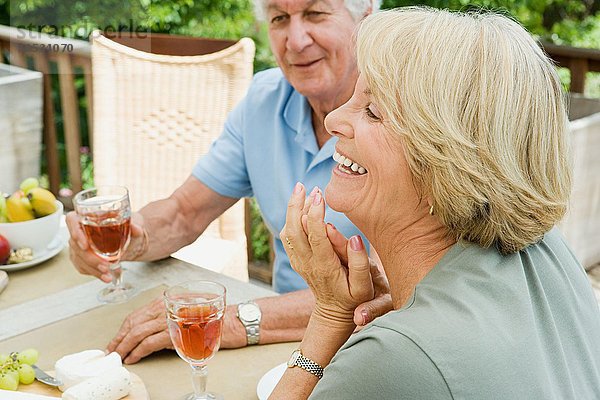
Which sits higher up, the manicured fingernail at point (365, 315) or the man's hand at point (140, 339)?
the manicured fingernail at point (365, 315)

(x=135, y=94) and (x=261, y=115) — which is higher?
(x=261, y=115)

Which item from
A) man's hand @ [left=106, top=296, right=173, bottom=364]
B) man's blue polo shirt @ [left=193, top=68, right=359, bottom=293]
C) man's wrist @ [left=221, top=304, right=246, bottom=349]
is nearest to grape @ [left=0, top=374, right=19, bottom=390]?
man's hand @ [left=106, top=296, right=173, bottom=364]

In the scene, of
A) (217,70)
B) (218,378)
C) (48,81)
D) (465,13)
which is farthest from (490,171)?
(48,81)

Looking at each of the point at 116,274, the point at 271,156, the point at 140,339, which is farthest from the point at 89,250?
the point at 271,156

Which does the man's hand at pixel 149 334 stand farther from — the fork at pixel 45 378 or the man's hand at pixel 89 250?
the man's hand at pixel 89 250

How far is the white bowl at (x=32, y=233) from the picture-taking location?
197cm

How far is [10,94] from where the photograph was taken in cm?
374

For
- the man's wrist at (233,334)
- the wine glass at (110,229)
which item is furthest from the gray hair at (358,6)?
the man's wrist at (233,334)

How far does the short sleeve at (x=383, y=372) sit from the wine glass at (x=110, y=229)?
85cm

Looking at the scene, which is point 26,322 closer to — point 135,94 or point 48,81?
point 135,94

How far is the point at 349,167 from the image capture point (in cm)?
134

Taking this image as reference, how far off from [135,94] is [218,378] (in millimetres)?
1798

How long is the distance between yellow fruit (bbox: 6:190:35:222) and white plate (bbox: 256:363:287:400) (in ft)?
2.88

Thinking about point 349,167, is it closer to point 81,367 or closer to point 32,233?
point 81,367
